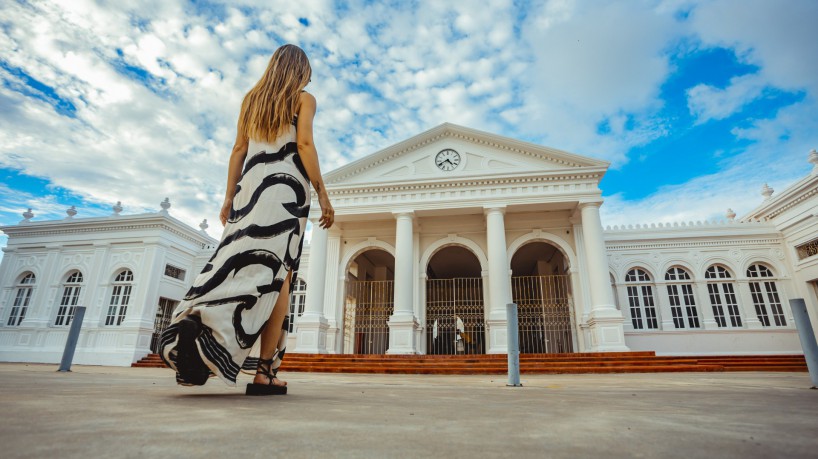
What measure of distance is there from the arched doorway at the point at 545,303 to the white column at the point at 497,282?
0.87 metres

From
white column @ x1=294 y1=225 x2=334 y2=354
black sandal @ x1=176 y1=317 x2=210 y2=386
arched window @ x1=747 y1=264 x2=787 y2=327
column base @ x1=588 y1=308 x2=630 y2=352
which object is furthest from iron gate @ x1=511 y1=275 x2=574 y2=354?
black sandal @ x1=176 y1=317 x2=210 y2=386

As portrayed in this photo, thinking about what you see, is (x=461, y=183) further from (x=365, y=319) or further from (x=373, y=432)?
(x=373, y=432)

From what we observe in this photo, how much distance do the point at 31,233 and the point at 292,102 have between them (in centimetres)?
1948

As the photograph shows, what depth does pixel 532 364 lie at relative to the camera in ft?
27.7

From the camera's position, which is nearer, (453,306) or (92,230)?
(453,306)

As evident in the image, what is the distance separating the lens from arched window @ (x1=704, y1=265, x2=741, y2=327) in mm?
12930

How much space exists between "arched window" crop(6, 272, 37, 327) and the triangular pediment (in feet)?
41.4

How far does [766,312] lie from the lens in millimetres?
12875

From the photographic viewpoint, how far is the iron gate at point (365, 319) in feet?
44.0

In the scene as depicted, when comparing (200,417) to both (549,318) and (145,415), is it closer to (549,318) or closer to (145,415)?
(145,415)

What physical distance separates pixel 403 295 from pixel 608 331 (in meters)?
5.32

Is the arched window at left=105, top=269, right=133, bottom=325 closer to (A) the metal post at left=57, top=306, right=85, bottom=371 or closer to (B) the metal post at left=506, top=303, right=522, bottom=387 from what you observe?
(A) the metal post at left=57, top=306, right=85, bottom=371

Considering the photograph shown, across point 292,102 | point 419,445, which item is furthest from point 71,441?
point 292,102

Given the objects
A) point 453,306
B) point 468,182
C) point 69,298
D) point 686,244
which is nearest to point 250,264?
point 468,182
